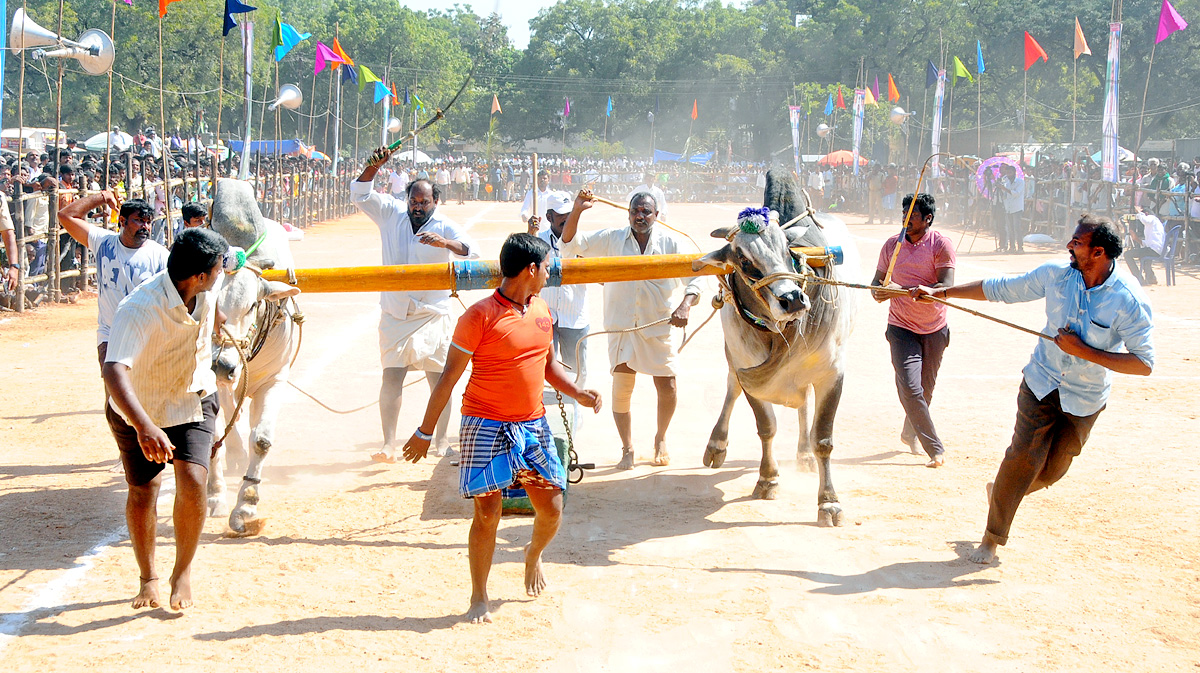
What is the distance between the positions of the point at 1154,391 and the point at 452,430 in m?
6.26

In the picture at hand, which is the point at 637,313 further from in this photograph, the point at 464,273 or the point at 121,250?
the point at 121,250

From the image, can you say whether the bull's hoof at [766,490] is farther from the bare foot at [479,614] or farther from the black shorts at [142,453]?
the black shorts at [142,453]

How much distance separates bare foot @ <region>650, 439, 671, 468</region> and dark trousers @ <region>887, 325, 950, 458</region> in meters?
1.69

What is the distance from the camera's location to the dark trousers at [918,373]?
23.7 feet

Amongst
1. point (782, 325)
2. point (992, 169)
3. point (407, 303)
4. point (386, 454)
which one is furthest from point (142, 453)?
point (992, 169)

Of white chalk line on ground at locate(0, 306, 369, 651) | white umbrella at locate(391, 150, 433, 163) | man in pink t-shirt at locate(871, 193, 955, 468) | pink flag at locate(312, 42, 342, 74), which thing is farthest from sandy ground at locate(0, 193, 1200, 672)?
white umbrella at locate(391, 150, 433, 163)

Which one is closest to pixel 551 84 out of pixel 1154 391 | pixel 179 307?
pixel 1154 391

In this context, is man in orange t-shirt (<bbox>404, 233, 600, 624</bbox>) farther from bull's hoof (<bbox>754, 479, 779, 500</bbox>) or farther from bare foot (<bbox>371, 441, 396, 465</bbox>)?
bare foot (<bbox>371, 441, 396, 465</bbox>)

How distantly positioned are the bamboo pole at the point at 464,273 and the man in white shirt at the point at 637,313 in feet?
4.30

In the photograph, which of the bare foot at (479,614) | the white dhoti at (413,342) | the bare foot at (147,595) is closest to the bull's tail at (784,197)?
the white dhoti at (413,342)

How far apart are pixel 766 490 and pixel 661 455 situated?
100 centimetres

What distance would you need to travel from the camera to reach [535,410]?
4520mm

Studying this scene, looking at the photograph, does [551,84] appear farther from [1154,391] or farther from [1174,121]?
[1154,391]

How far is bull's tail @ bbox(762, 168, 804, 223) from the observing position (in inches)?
259
